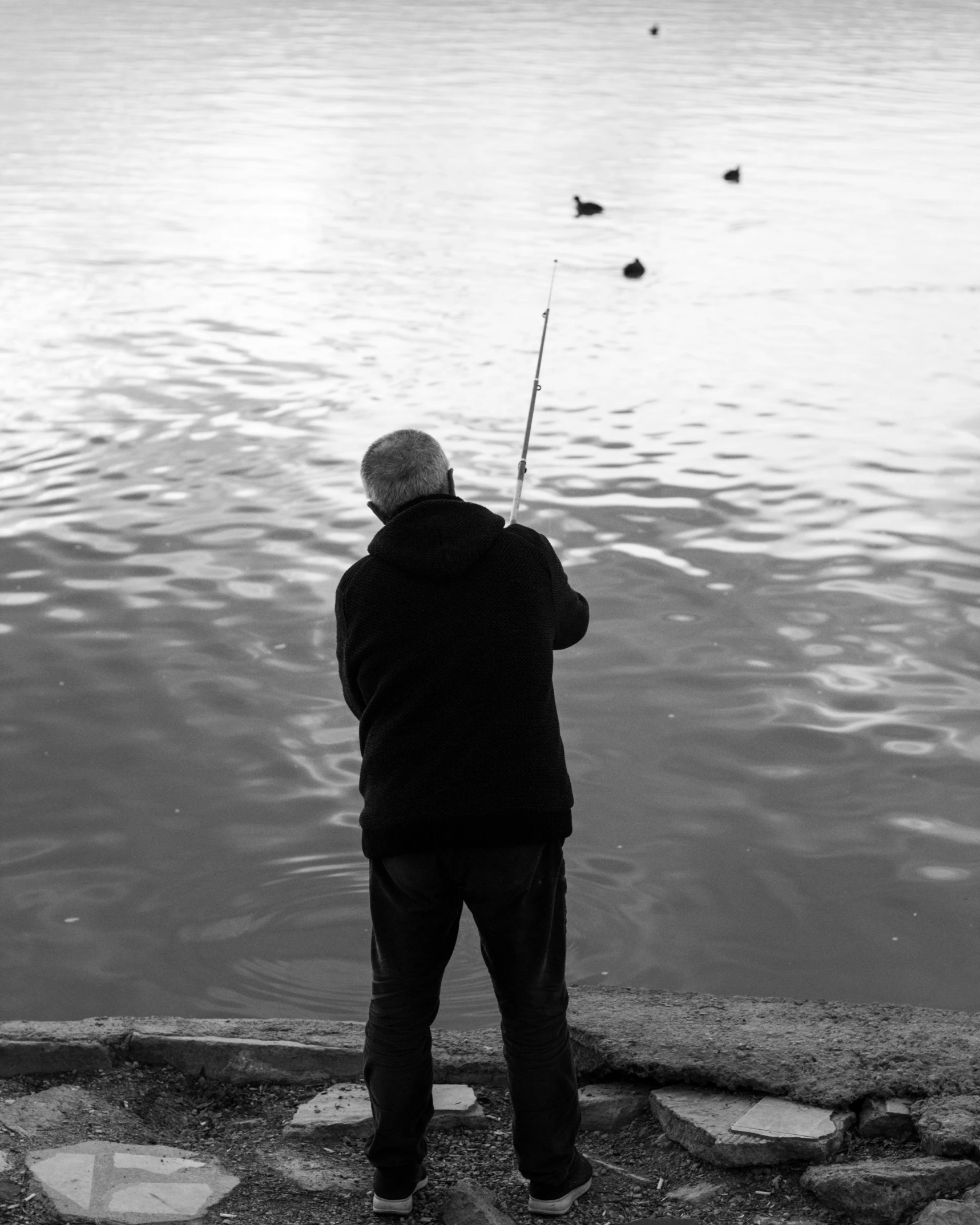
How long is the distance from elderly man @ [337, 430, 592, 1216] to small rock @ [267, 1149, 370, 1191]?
442 mm

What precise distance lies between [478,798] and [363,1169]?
4.00ft

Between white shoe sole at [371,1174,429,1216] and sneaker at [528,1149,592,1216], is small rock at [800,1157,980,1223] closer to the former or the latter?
sneaker at [528,1149,592,1216]

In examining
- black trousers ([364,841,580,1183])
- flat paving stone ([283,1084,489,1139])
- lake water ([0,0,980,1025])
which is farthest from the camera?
lake water ([0,0,980,1025])

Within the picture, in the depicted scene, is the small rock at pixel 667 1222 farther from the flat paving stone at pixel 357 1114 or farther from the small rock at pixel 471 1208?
the flat paving stone at pixel 357 1114

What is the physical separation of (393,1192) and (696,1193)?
0.73 metres

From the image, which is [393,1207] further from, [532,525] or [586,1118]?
[532,525]

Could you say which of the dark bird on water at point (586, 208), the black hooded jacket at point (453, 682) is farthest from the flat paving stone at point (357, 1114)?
the dark bird on water at point (586, 208)

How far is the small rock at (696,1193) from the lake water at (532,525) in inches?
69.8

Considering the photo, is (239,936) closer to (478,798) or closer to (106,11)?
(478,798)

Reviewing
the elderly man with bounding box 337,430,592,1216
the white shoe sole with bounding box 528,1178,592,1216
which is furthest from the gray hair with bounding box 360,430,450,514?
the white shoe sole with bounding box 528,1178,592,1216

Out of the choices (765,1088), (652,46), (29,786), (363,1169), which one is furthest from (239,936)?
(652,46)

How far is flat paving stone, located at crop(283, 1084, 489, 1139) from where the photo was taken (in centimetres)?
415

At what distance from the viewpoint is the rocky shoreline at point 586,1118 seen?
3.71 m

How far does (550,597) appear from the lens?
3539 millimetres
